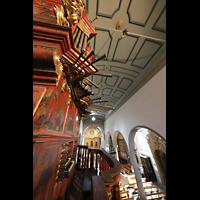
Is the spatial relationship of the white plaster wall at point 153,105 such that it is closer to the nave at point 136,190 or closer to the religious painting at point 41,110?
the religious painting at point 41,110

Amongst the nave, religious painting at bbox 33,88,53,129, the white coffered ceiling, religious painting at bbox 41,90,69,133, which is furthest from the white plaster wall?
the nave

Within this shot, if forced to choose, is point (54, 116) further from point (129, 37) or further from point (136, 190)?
point (136, 190)

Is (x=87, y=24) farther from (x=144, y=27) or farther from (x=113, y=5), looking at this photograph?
(x=144, y=27)

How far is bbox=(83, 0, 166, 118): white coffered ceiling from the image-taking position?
103 inches

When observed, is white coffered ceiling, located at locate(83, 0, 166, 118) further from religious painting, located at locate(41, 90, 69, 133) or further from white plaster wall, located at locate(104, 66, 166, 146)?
religious painting, located at locate(41, 90, 69, 133)

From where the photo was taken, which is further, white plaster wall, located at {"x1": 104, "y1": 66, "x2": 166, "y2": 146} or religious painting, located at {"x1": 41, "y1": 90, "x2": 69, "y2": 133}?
white plaster wall, located at {"x1": 104, "y1": 66, "x2": 166, "y2": 146}

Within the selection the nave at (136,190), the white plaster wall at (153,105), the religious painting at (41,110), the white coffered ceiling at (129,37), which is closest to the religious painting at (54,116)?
the religious painting at (41,110)

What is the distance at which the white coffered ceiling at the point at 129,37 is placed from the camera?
103 inches
